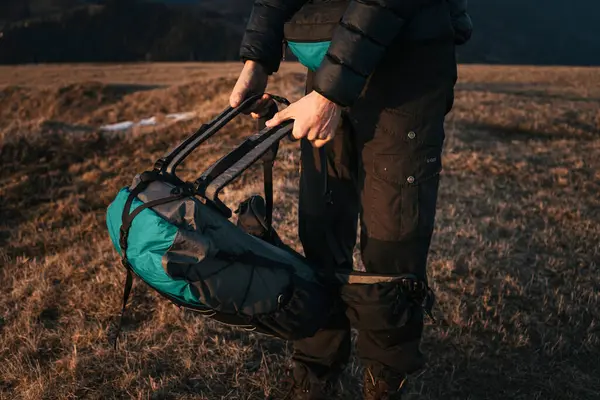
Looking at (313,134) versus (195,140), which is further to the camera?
(195,140)

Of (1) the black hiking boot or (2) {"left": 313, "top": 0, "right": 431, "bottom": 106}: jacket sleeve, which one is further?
(1) the black hiking boot

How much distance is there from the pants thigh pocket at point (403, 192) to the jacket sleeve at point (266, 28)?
27.9 inches

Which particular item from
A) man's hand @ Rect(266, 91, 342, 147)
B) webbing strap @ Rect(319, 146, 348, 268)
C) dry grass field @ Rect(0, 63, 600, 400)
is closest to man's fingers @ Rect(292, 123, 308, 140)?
man's hand @ Rect(266, 91, 342, 147)

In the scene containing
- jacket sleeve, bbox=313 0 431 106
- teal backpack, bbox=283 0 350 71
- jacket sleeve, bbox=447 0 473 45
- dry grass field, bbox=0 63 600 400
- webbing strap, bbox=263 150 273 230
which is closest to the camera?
jacket sleeve, bbox=313 0 431 106

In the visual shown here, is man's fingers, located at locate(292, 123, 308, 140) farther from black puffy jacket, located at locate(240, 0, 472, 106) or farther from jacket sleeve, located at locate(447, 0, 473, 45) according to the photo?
jacket sleeve, located at locate(447, 0, 473, 45)

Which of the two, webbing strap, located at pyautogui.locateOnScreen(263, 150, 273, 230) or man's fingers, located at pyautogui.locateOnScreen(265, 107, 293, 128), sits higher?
man's fingers, located at pyautogui.locateOnScreen(265, 107, 293, 128)

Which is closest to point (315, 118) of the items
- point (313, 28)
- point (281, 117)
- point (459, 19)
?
point (281, 117)

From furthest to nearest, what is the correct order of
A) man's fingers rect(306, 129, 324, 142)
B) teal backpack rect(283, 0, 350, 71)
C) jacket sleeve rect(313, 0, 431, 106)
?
1. teal backpack rect(283, 0, 350, 71)
2. man's fingers rect(306, 129, 324, 142)
3. jacket sleeve rect(313, 0, 431, 106)

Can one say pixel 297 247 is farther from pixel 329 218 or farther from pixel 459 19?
pixel 459 19

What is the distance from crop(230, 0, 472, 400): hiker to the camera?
1.70m

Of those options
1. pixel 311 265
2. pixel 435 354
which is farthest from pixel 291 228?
pixel 311 265

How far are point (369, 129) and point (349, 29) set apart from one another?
443 millimetres

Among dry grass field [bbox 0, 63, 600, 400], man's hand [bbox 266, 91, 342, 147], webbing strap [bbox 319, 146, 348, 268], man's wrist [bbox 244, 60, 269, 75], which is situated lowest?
dry grass field [bbox 0, 63, 600, 400]

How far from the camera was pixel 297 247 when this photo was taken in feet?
14.4
